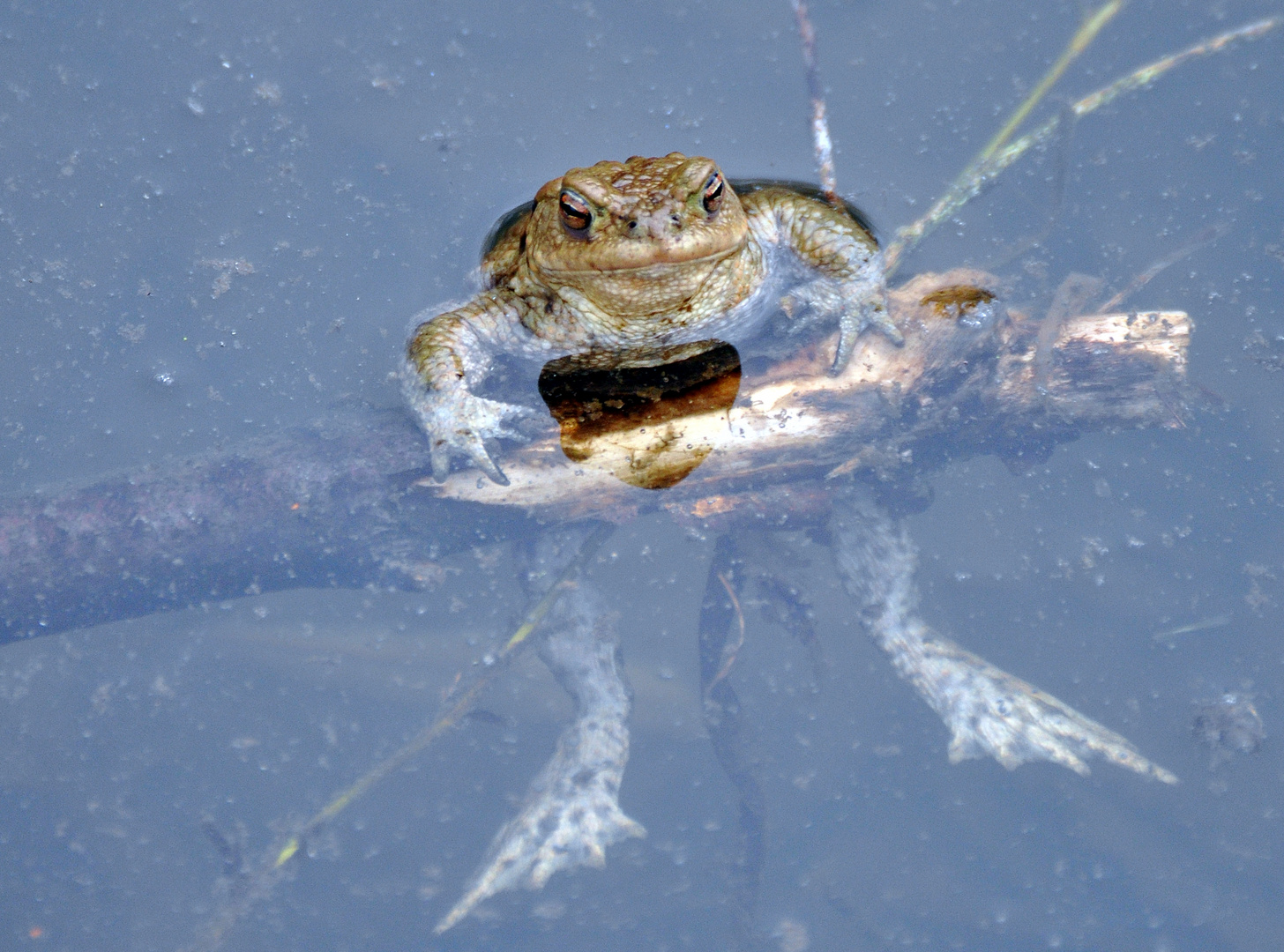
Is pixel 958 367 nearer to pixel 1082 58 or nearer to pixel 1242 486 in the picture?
pixel 1242 486

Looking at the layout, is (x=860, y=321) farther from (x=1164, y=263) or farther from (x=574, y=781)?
(x=574, y=781)

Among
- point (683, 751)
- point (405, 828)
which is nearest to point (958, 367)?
point (683, 751)

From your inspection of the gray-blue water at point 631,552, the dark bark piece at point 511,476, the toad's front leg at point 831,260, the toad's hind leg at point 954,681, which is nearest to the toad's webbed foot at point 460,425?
the dark bark piece at point 511,476

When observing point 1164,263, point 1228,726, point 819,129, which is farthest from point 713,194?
point 1228,726

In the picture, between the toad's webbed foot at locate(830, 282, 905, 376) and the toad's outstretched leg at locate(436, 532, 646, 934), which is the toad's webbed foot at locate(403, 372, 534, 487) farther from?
the toad's webbed foot at locate(830, 282, 905, 376)

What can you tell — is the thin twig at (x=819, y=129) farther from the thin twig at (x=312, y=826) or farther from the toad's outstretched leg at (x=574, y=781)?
the thin twig at (x=312, y=826)

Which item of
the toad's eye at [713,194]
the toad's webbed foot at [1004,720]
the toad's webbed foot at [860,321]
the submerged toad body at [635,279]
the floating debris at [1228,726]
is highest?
the toad's eye at [713,194]

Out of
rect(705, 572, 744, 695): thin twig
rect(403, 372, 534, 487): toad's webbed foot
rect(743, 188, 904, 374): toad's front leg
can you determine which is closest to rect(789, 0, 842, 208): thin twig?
rect(743, 188, 904, 374): toad's front leg
